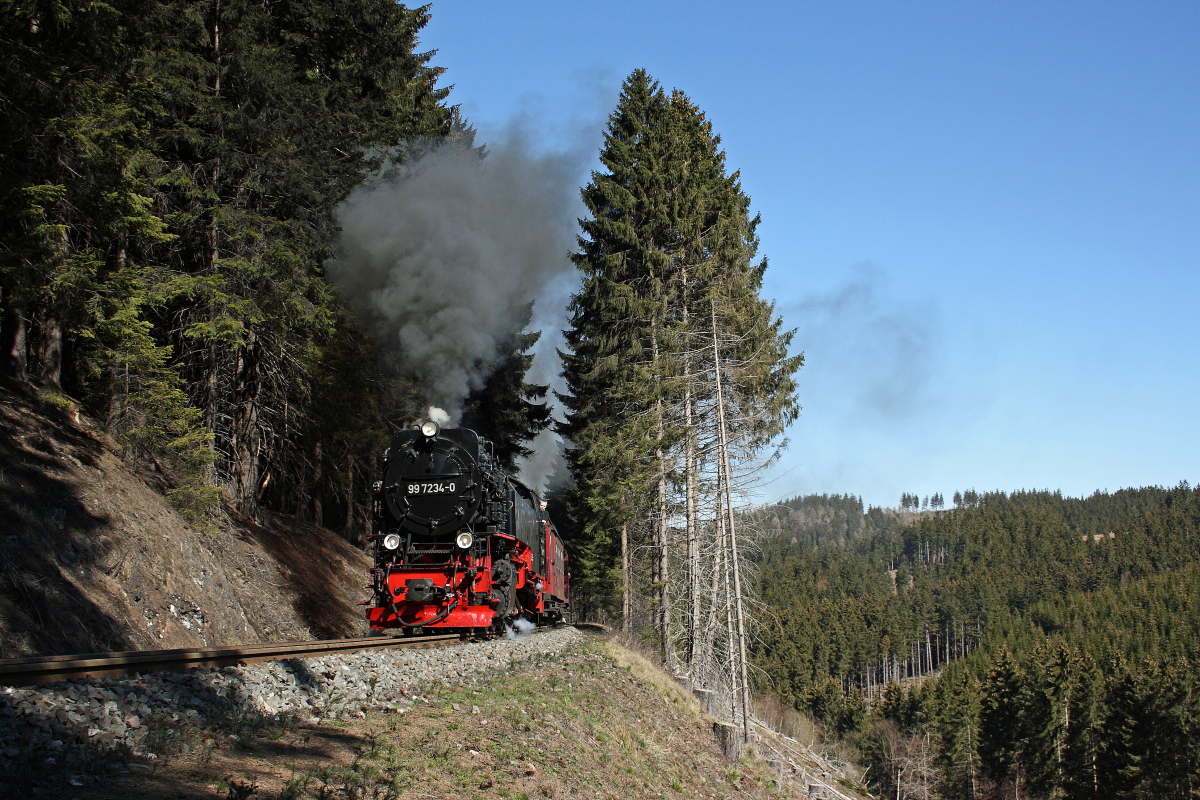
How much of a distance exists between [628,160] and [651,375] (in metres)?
7.98

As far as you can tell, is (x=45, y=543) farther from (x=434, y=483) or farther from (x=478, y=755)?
(x=478, y=755)

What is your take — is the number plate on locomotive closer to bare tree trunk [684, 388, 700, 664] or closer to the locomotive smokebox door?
the locomotive smokebox door

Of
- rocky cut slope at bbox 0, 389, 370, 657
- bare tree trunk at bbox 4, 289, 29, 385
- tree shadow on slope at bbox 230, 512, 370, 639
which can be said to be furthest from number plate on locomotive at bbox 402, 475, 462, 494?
bare tree trunk at bbox 4, 289, 29, 385

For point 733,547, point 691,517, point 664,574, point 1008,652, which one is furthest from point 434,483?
point 1008,652

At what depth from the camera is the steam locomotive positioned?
1392cm

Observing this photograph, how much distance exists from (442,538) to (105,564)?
5326mm

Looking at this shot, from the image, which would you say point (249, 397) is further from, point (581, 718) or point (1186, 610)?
point (1186, 610)

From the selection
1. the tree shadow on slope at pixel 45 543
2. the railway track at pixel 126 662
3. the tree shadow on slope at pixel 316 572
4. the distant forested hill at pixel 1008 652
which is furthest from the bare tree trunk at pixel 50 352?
the distant forested hill at pixel 1008 652

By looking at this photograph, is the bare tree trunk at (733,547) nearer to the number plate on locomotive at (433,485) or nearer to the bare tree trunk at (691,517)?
the bare tree trunk at (691,517)

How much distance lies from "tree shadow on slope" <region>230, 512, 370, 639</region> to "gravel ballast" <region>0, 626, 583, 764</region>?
8.57 m

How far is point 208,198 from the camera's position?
1778cm

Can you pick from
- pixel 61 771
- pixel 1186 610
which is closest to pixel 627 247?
pixel 61 771

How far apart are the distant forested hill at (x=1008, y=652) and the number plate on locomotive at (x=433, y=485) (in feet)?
24.8

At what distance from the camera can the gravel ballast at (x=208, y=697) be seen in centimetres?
474
